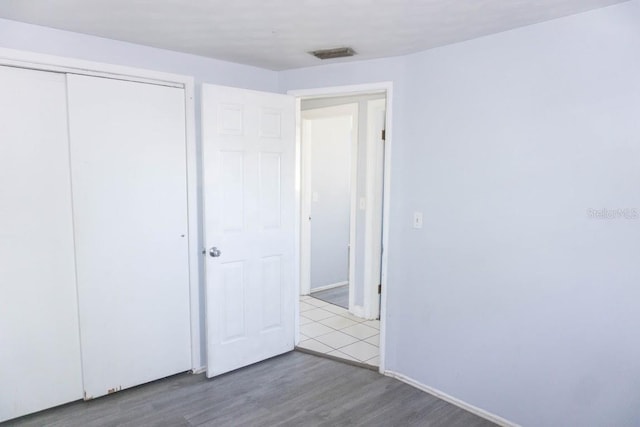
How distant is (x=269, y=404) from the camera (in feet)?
8.25

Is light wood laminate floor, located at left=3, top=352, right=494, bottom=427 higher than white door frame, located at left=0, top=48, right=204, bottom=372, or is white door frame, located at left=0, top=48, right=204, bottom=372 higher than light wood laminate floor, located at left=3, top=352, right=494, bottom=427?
white door frame, located at left=0, top=48, right=204, bottom=372

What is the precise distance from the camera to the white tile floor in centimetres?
325

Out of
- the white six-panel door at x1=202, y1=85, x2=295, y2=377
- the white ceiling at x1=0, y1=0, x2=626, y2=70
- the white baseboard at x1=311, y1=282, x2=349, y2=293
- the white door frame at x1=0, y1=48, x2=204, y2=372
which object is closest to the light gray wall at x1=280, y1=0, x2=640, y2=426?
the white ceiling at x1=0, y1=0, x2=626, y2=70

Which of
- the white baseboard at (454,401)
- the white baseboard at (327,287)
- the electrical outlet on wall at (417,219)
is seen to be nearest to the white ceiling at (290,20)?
the electrical outlet on wall at (417,219)

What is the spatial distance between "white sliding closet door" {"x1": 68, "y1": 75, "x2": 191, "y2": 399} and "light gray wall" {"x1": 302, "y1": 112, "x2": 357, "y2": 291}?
2261mm

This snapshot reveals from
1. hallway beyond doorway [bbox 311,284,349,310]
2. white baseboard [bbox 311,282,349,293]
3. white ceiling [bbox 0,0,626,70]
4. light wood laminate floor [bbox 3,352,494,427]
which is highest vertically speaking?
white ceiling [bbox 0,0,626,70]

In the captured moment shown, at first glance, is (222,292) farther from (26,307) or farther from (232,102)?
(232,102)

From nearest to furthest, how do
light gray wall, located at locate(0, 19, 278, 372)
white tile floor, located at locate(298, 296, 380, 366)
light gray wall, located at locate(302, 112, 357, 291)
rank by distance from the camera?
light gray wall, located at locate(0, 19, 278, 372)
white tile floor, located at locate(298, 296, 380, 366)
light gray wall, located at locate(302, 112, 357, 291)

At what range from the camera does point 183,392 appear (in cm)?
264

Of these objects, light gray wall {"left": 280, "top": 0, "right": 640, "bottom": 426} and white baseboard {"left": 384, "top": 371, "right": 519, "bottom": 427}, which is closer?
light gray wall {"left": 280, "top": 0, "right": 640, "bottom": 426}

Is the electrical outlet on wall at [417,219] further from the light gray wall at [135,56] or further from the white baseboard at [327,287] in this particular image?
the white baseboard at [327,287]

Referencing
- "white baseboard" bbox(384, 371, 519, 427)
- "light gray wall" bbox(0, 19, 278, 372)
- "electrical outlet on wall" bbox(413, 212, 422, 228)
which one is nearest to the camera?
"light gray wall" bbox(0, 19, 278, 372)

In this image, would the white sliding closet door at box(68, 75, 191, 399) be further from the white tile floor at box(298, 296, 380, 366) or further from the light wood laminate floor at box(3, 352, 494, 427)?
the white tile floor at box(298, 296, 380, 366)

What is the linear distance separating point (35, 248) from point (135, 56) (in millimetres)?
1313
